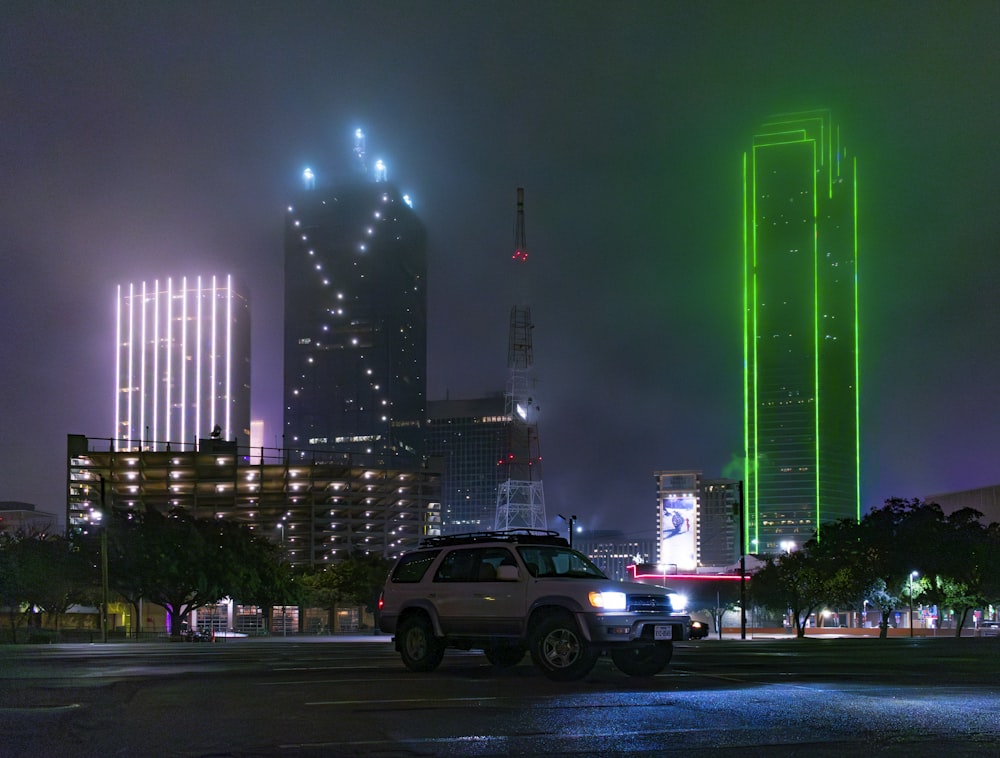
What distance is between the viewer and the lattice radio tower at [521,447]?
146 meters

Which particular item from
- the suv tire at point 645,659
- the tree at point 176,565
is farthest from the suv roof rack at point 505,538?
the tree at point 176,565

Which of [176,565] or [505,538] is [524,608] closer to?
[505,538]

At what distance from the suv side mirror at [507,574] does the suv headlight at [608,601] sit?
1216 mm

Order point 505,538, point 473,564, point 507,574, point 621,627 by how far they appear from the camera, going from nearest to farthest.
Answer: point 621,627 < point 507,574 < point 473,564 < point 505,538

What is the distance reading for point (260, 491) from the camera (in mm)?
147375

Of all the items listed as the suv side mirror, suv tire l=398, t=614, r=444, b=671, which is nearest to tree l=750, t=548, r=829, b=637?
suv tire l=398, t=614, r=444, b=671

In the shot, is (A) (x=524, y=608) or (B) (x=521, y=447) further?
(B) (x=521, y=447)

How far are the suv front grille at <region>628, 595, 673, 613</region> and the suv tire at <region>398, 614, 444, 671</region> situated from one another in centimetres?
302

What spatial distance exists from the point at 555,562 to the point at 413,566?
2.39m

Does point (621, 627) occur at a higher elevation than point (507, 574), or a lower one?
lower

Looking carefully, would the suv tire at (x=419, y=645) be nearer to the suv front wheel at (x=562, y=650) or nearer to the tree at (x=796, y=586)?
the suv front wheel at (x=562, y=650)

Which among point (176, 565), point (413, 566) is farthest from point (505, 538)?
point (176, 565)

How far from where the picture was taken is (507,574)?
46.3 ft

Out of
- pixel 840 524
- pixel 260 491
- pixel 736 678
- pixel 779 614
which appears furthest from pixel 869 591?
pixel 260 491
